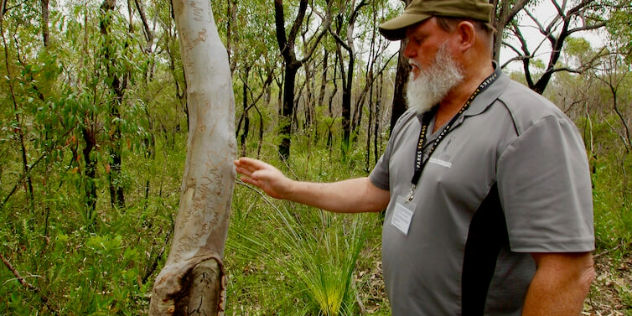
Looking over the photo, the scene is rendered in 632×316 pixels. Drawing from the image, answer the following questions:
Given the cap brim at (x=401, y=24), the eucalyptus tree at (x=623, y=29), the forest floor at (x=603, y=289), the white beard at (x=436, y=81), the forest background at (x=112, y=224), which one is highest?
the eucalyptus tree at (x=623, y=29)

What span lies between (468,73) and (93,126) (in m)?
3.58

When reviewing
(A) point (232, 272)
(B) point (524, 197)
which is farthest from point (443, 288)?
(A) point (232, 272)

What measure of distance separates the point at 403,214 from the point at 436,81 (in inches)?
20.4

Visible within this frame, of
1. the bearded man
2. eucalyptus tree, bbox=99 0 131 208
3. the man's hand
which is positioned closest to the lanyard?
the bearded man

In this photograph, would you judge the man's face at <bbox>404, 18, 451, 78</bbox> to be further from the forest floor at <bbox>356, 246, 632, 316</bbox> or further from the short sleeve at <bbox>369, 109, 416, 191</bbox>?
the forest floor at <bbox>356, 246, 632, 316</bbox>

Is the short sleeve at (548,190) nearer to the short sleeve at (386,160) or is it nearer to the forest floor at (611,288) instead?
the short sleeve at (386,160)

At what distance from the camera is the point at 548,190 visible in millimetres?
1036

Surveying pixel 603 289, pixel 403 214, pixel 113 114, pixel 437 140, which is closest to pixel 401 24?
pixel 437 140

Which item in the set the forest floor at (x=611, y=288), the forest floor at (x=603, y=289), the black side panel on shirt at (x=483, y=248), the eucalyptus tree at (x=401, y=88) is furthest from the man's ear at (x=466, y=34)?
the eucalyptus tree at (x=401, y=88)

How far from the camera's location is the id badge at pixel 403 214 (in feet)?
4.59

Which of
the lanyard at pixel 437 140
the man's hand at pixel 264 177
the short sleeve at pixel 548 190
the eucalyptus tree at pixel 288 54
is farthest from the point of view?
the eucalyptus tree at pixel 288 54

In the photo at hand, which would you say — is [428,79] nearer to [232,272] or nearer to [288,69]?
[232,272]

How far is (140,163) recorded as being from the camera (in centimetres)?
528

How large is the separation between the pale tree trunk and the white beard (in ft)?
2.57
